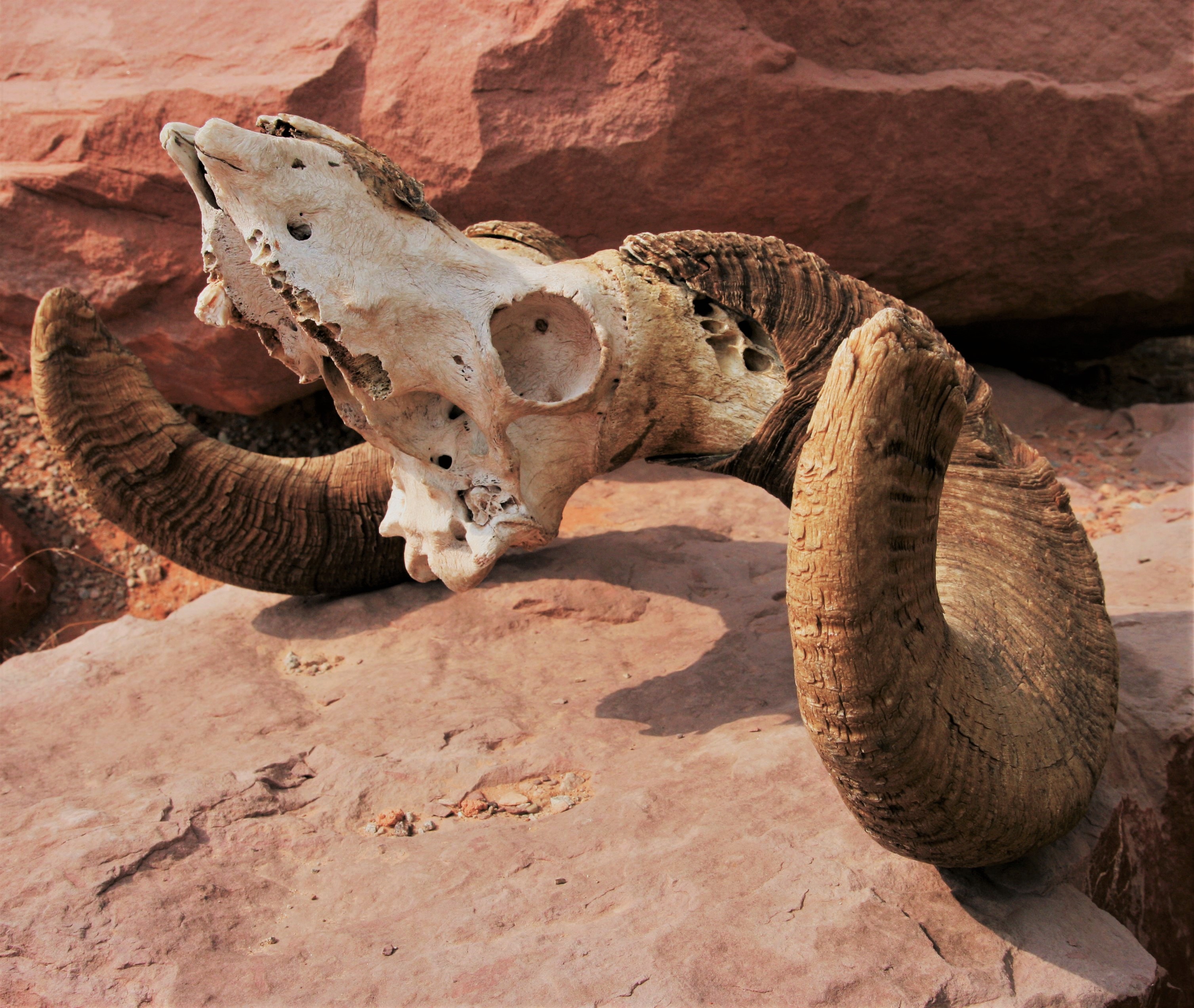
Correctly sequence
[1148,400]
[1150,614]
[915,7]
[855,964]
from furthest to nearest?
1. [1148,400]
2. [915,7]
3. [1150,614]
4. [855,964]

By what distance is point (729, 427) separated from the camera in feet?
9.03

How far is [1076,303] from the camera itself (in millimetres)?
5594

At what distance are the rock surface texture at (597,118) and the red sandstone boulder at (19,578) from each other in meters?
0.91

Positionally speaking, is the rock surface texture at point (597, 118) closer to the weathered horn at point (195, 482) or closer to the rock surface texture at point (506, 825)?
the weathered horn at point (195, 482)

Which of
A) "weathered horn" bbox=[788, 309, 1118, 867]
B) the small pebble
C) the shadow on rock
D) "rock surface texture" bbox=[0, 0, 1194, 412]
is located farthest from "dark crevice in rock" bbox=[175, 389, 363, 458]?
"weathered horn" bbox=[788, 309, 1118, 867]

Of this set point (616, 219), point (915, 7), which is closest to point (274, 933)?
point (616, 219)

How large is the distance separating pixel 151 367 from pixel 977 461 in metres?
3.83

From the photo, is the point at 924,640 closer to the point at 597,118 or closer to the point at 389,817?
the point at 389,817

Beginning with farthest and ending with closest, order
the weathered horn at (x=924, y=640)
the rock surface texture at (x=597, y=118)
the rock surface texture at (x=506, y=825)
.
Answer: the rock surface texture at (x=597, y=118) → the rock surface texture at (x=506, y=825) → the weathered horn at (x=924, y=640)

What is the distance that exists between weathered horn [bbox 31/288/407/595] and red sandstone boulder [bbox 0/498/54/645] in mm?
1570

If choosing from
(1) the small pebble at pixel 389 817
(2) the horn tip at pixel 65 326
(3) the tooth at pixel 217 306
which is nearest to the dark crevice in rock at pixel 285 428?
(2) the horn tip at pixel 65 326

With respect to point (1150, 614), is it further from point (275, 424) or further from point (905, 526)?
point (275, 424)

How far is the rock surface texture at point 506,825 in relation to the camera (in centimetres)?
189

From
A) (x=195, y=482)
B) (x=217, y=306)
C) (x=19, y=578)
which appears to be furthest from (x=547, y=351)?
(x=19, y=578)
